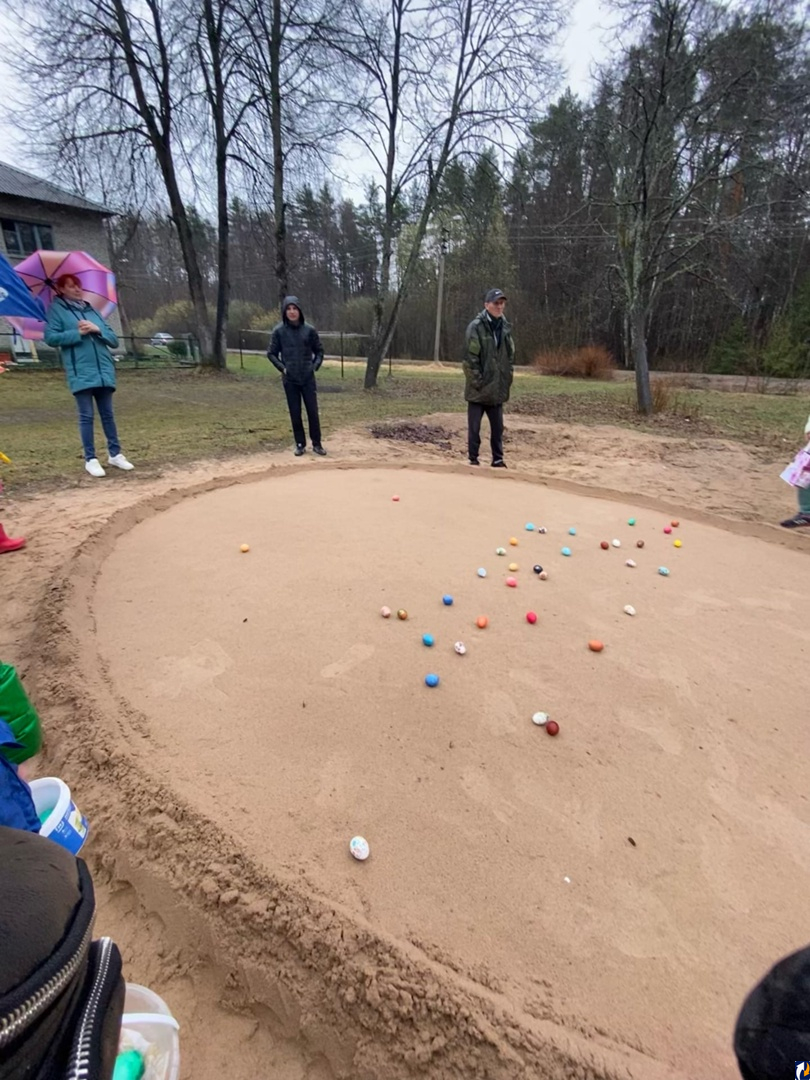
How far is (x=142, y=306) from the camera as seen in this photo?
3981cm

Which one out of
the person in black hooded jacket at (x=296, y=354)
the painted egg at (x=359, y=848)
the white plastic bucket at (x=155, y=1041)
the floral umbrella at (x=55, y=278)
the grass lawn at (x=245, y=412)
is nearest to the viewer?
the white plastic bucket at (x=155, y=1041)

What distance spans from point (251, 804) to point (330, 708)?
50 centimetres

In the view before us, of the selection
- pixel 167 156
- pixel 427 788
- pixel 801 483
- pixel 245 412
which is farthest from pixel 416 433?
pixel 167 156

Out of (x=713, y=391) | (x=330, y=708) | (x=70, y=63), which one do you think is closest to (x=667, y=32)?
(x=713, y=391)

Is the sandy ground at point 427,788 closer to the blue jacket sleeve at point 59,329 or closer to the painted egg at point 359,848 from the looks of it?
the painted egg at point 359,848

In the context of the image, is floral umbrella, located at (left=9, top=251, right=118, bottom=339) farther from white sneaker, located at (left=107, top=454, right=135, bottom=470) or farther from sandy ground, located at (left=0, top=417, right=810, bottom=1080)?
sandy ground, located at (left=0, top=417, right=810, bottom=1080)

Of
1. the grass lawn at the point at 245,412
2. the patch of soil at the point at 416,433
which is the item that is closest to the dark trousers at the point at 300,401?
the grass lawn at the point at 245,412

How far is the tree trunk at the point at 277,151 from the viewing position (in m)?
12.3

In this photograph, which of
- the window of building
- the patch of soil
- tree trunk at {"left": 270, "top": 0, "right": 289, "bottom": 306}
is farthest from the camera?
the window of building

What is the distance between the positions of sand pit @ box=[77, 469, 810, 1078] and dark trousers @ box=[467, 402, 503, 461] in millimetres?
2557

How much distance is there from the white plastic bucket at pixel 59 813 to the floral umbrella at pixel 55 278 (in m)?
5.00

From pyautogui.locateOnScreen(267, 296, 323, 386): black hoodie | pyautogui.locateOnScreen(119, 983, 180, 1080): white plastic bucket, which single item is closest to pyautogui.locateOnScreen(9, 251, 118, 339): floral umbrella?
pyautogui.locateOnScreen(267, 296, 323, 386): black hoodie

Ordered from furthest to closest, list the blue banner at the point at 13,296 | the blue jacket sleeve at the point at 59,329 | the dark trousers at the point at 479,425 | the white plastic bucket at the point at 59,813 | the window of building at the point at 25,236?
the window of building at the point at 25,236 < the dark trousers at the point at 479,425 < the blue jacket sleeve at the point at 59,329 < the blue banner at the point at 13,296 < the white plastic bucket at the point at 59,813

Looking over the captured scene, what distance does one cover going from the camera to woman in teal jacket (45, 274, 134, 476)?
16.5ft
